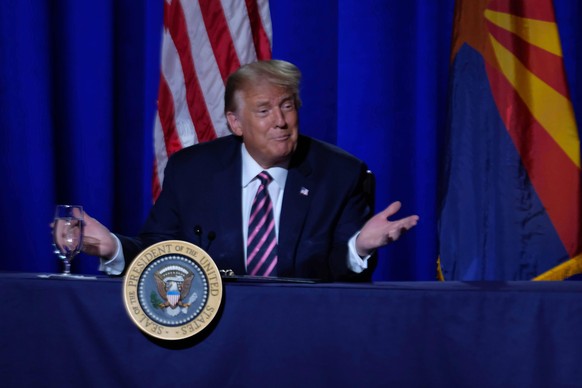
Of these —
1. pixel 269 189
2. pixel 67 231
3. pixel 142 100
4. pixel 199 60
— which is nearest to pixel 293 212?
pixel 269 189

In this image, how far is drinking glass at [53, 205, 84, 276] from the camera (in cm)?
164

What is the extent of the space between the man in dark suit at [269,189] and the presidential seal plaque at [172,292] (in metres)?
0.64

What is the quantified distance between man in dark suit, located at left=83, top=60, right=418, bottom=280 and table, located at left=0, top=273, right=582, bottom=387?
592mm

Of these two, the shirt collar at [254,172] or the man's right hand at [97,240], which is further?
the shirt collar at [254,172]

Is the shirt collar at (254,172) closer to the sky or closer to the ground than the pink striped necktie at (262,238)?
closer to the sky

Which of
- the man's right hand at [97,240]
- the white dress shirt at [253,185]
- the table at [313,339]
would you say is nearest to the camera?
the table at [313,339]

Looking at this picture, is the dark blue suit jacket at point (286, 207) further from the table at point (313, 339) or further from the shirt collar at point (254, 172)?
the table at point (313, 339)

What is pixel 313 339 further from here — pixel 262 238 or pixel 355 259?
pixel 262 238

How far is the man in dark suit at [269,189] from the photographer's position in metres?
2.15

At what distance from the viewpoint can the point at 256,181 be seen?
229cm

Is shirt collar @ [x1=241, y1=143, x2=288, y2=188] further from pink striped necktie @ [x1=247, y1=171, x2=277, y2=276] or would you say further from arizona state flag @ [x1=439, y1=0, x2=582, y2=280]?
arizona state flag @ [x1=439, y1=0, x2=582, y2=280]

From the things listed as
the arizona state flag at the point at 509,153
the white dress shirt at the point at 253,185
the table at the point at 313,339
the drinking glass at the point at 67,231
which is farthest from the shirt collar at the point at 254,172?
the arizona state flag at the point at 509,153

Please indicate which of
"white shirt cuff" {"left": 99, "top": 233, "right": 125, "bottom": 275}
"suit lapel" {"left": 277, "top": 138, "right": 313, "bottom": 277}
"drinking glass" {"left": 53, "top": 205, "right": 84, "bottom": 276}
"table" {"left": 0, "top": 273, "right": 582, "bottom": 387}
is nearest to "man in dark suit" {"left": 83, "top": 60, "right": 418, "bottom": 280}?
"suit lapel" {"left": 277, "top": 138, "right": 313, "bottom": 277}

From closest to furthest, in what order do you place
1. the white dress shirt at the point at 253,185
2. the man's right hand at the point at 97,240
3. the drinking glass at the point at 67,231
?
the drinking glass at the point at 67,231 → the man's right hand at the point at 97,240 → the white dress shirt at the point at 253,185
